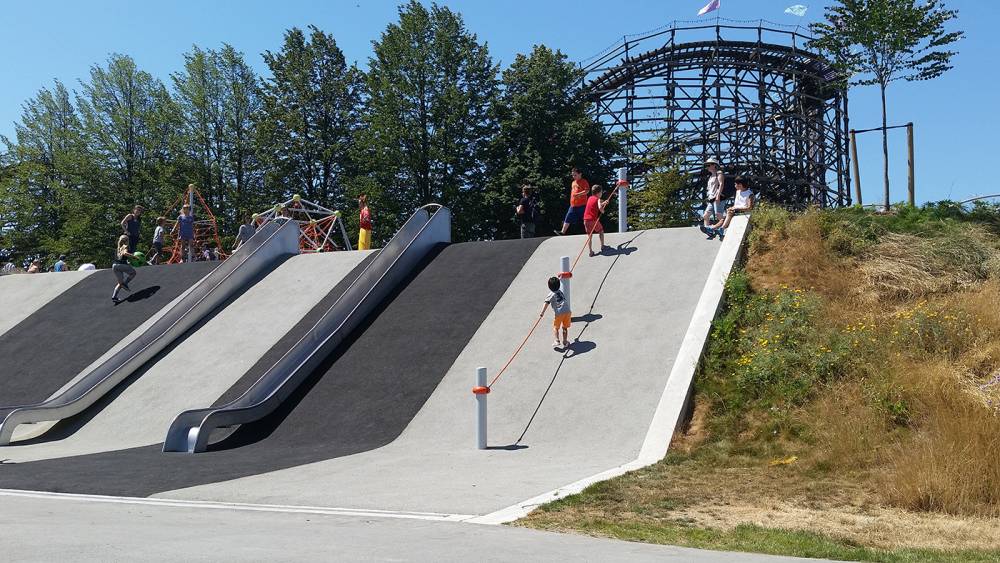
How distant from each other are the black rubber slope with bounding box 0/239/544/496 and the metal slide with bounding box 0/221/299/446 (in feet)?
5.94

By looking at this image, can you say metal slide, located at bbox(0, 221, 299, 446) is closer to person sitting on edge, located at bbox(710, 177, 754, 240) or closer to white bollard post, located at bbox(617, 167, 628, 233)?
white bollard post, located at bbox(617, 167, 628, 233)

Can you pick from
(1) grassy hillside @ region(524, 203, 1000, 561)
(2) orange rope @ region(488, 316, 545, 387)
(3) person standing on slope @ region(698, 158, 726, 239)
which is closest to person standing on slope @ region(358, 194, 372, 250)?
(2) orange rope @ region(488, 316, 545, 387)

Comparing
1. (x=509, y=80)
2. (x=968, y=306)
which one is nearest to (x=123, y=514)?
(x=968, y=306)

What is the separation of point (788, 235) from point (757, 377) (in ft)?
13.1

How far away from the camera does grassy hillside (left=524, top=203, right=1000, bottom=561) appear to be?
748 centimetres

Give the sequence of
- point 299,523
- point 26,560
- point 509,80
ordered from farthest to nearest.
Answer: point 509,80 → point 299,523 → point 26,560

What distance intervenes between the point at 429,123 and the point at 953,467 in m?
37.0

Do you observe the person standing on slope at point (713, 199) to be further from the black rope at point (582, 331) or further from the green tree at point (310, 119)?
the green tree at point (310, 119)

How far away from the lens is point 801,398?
443 inches

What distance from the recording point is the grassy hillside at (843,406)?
748cm

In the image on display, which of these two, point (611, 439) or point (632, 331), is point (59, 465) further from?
point (632, 331)

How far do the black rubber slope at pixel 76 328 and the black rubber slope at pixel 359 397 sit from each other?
482 centimetres

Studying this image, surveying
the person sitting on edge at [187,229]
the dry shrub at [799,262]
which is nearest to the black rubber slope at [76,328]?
the person sitting on edge at [187,229]

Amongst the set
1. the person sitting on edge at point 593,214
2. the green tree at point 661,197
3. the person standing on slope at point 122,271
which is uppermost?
the green tree at point 661,197
